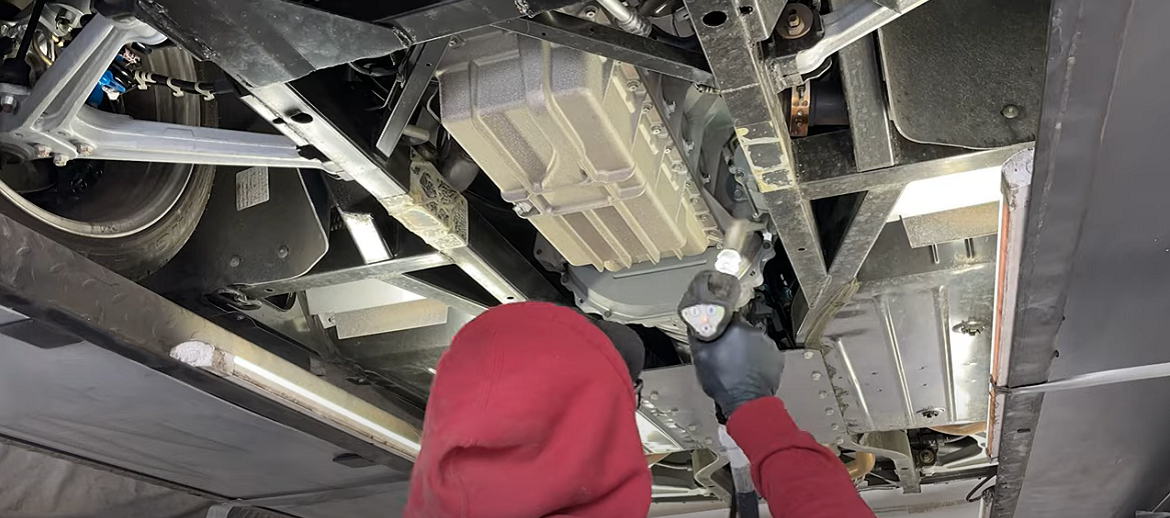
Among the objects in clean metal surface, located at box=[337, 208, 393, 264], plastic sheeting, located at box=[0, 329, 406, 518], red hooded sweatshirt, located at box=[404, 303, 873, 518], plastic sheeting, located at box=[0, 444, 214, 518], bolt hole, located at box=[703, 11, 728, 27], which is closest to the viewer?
red hooded sweatshirt, located at box=[404, 303, 873, 518]

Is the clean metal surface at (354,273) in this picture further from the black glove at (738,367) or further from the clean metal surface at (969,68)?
the clean metal surface at (969,68)

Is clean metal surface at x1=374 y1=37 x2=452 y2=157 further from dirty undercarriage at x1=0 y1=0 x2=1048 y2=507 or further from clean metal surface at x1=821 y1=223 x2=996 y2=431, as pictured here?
clean metal surface at x1=821 y1=223 x2=996 y2=431

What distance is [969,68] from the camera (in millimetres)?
1326

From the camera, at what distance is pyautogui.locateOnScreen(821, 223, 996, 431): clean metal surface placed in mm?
1848

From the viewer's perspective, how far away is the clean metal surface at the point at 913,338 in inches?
72.7

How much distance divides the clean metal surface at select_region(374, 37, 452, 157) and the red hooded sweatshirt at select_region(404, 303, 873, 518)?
1.25ft

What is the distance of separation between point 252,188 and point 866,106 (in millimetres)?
1139

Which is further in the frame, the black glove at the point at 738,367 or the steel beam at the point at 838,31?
the black glove at the point at 738,367

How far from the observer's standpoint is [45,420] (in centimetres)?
201

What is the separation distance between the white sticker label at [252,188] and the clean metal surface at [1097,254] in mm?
1330

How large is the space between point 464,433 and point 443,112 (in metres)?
0.53

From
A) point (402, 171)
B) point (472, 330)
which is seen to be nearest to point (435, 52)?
point (402, 171)

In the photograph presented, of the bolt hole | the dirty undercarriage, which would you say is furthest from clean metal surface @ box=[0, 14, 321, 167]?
the bolt hole

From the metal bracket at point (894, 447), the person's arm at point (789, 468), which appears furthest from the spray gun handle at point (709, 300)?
the metal bracket at point (894, 447)
